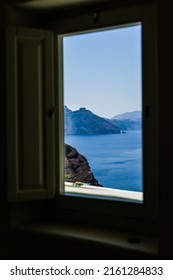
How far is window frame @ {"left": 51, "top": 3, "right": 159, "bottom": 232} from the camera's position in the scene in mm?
1958

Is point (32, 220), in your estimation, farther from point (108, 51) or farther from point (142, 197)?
point (108, 51)

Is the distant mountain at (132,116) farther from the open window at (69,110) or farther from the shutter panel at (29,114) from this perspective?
the shutter panel at (29,114)

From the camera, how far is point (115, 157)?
2.15 m

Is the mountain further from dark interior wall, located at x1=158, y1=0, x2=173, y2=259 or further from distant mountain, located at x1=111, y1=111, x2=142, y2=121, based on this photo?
dark interior wall, located at x1=158, y1=0, x2=173, y2=259

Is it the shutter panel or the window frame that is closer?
the window frame

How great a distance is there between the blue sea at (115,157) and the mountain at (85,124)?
0.12ft

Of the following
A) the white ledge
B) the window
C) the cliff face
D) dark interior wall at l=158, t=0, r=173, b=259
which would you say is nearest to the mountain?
the window

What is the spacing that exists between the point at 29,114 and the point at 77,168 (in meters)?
0.49

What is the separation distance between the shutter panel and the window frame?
135mm

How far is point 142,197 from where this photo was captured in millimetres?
2047

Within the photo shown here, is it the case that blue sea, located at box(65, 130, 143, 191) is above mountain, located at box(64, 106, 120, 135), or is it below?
below

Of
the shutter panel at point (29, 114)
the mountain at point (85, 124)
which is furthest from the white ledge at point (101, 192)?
the mountain at point (85, 124)

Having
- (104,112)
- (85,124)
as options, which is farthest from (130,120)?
(85,124)

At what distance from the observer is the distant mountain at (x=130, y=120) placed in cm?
206
